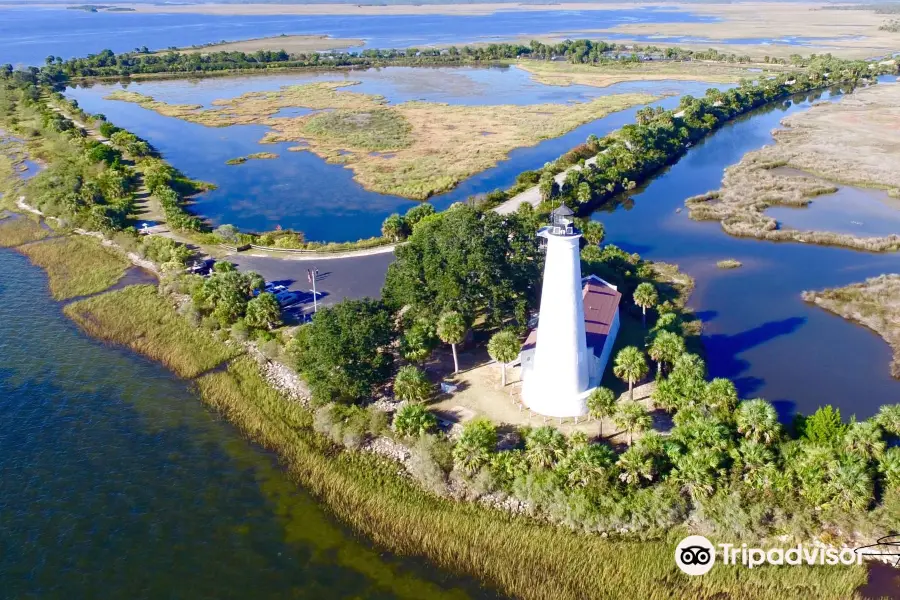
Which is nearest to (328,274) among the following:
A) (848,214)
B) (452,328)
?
(452,328)

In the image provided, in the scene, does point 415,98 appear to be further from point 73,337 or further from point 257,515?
point 257,515

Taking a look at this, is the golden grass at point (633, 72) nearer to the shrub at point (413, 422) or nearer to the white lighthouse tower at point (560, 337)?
the white lighthouse tower at point (560, 337)

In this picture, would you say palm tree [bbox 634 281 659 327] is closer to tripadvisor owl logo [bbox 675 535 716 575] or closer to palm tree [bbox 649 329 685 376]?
palm tree [bbox 649 329 685 376]

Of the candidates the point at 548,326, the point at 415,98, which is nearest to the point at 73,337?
the point at 548,326

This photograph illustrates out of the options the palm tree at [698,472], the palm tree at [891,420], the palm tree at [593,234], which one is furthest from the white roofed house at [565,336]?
the palm tree at [891,420]

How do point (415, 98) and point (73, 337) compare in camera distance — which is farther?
point (415, 98)

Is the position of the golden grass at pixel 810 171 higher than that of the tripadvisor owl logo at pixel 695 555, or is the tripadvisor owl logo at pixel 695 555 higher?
the golden grass at pixel 810 171
